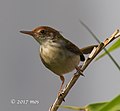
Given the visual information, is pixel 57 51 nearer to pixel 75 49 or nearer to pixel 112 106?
pixel 75 49

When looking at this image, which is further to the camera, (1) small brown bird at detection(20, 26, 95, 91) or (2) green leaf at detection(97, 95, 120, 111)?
(1) small brown bird at detection(20, 26, 95, 91)

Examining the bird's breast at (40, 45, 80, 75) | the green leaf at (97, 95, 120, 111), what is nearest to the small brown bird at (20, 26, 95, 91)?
the bird's breast at (40, 45, 80, 75)

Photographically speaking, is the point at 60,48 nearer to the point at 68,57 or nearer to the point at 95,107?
the point at 68,57

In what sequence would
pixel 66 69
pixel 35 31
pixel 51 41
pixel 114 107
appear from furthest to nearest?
pixel 51 41
pixel 35 31
pixel 66 69
pixel 114 107

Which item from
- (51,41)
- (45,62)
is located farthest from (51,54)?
(51,41)

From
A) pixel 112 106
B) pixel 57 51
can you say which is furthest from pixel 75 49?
pixel 112 106

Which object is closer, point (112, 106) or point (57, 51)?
point (112, 106)

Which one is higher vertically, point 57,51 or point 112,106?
point 112,106

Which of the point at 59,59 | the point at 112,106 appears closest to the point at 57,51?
the point at 59,59

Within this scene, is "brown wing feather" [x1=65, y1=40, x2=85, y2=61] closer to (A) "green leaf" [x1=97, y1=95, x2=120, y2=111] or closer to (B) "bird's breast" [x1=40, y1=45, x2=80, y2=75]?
(B) "bird's breast" [x1=40, y1=45, x2=80, y2=75]
